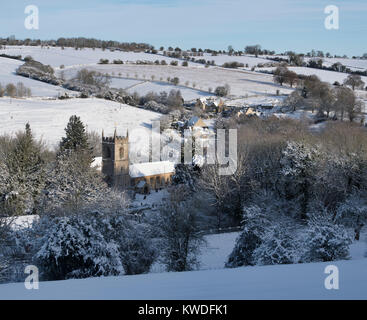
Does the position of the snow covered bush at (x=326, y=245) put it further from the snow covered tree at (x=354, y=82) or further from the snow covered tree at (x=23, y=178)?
the snow covered tree at (x=354, y=82)

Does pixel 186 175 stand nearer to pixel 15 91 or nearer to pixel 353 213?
pixel 353 213

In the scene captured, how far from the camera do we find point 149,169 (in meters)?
39.1

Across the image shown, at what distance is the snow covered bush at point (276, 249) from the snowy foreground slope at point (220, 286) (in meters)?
6.84

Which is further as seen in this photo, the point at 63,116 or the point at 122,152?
the point at 63,116

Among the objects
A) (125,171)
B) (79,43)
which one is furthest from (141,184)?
(79,43)

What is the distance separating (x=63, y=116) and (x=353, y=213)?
41.6 metres

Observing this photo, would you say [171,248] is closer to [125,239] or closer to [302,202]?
[125,239]

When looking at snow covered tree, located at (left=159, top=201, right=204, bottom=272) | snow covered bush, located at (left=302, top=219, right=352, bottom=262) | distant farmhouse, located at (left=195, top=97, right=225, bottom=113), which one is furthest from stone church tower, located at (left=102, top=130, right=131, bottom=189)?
distant farmhouse, located at (left=195, top=97, right=225, bottom=113)

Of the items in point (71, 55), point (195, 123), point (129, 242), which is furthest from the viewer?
point (71, 55)

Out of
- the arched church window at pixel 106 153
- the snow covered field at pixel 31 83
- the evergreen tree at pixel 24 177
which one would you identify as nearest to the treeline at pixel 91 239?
the evergreen tree at pixel 24 177

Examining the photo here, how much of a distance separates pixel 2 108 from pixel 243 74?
186 feet

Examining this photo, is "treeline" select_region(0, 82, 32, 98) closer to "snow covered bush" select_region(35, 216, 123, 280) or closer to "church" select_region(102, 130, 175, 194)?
"church" select_region(102, 130, 175, 194)
